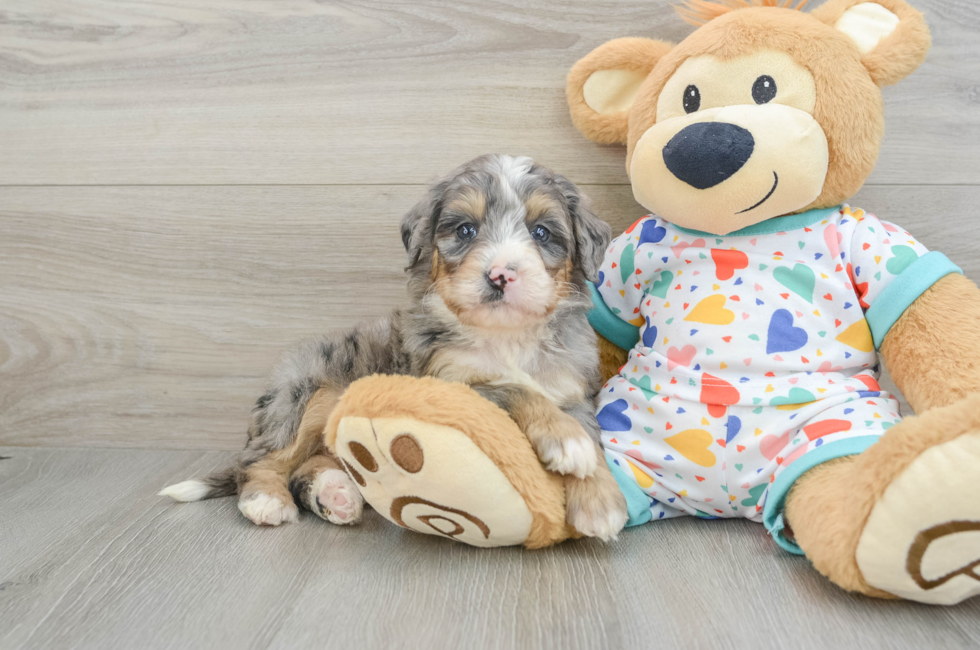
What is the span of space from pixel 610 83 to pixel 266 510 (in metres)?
1.47

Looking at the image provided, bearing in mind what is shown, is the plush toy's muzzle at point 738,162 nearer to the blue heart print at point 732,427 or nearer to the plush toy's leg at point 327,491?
the blue heart print at point 732,427

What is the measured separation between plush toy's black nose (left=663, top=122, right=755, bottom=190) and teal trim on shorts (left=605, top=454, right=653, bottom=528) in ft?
2.27

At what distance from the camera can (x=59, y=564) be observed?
1561 millimetres

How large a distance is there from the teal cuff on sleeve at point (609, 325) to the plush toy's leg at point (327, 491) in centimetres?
79

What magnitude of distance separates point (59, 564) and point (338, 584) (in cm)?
68

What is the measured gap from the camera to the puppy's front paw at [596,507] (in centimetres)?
147

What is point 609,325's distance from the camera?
190 cm

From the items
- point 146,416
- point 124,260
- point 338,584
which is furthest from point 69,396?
→ point 338,584

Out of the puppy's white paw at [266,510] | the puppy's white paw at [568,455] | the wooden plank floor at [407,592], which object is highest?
the puppy's white paw at [568,455]

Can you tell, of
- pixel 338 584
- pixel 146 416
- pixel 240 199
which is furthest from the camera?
pixel 146 416

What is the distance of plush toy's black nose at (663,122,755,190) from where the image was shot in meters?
1.50

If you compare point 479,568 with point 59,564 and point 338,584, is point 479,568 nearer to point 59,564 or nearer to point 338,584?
point 338,584

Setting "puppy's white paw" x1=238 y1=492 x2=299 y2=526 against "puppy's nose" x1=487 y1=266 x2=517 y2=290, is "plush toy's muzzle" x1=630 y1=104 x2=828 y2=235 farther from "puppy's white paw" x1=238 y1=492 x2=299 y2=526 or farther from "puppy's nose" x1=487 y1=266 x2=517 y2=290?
"puppy's white paw" x1=238 y1=492 x2=299 y2=526

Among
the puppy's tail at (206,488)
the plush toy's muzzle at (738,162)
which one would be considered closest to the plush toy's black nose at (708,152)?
the plush toy's muzzle at (738,162)
